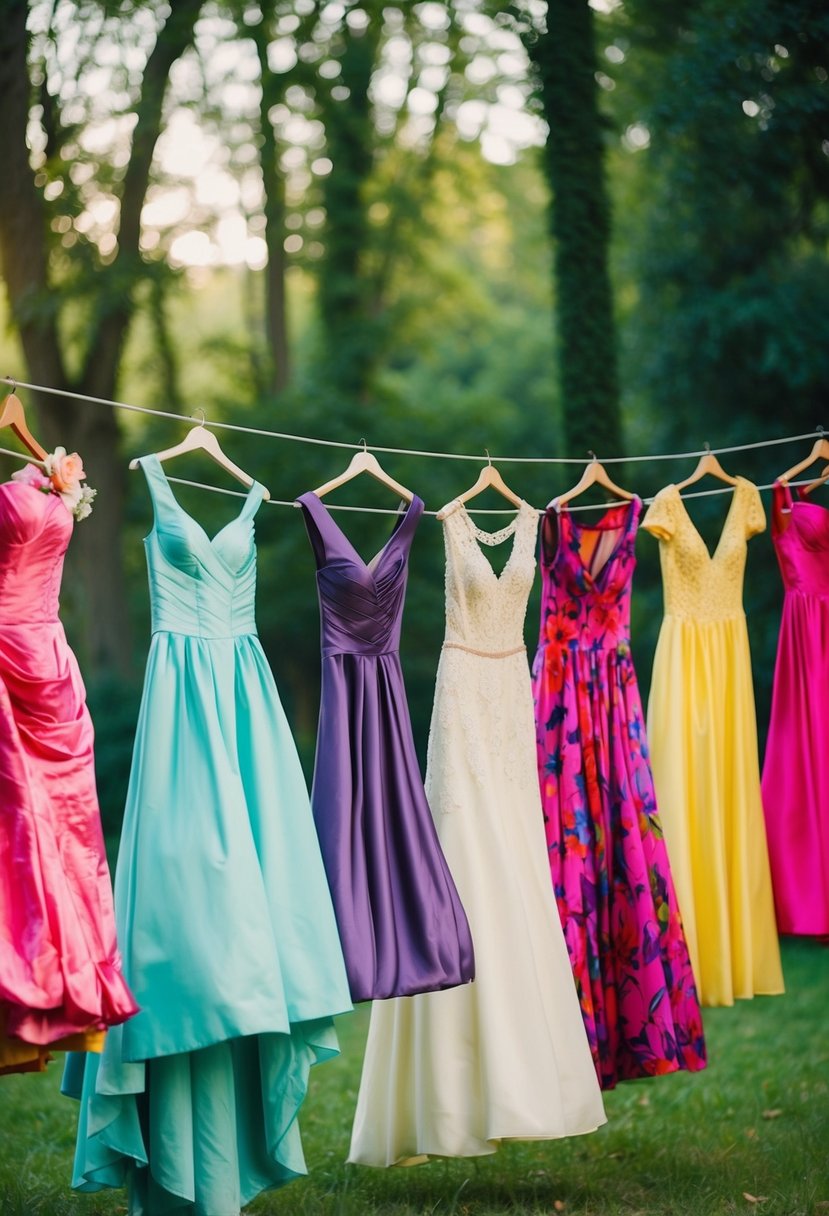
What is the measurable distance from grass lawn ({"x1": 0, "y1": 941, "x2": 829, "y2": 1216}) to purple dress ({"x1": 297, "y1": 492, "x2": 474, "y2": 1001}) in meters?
0.93

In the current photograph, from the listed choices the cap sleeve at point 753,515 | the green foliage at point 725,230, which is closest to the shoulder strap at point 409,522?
the cap sleeve at point 753,515

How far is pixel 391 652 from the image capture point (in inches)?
134

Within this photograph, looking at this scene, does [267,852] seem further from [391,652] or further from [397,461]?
[397,461]

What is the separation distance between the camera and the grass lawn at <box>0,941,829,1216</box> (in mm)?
3711

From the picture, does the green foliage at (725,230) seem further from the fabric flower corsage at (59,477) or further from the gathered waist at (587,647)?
the fabric flower corsage at (59,477)

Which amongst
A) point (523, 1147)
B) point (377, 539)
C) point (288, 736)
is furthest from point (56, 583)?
point (377, 539)

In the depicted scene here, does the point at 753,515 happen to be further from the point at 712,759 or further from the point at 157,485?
the point at 157,485

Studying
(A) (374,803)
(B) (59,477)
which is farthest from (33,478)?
(A) (374,803)

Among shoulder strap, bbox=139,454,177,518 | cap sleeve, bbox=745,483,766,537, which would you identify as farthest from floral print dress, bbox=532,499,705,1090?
shoulder strap, bbox=139,454,177,518

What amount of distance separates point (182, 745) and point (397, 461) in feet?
25.8

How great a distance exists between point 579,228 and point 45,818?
14.5 feet

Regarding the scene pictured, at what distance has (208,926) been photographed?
2826mm

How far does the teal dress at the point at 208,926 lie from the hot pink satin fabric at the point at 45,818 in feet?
0.51

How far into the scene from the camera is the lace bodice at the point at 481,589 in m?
3.61
